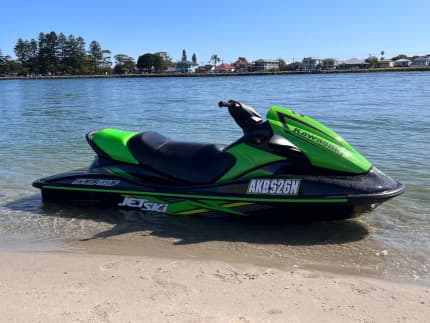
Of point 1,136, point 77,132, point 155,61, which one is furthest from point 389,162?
point 155,61

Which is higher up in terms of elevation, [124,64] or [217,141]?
[124,64]

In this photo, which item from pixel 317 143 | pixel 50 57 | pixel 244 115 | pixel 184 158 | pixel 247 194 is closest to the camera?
pixel 317 143

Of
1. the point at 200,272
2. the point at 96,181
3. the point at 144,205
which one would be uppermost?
the point at 96,181

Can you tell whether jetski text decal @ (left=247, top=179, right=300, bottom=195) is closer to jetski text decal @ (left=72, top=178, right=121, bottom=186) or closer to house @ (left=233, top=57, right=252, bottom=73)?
jetski text decal @ (left=72, top=178, right=121, bottom=186)

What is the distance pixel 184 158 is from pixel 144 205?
69 cm

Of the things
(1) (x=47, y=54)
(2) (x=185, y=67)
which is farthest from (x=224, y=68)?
(1) (x=47, y=54)

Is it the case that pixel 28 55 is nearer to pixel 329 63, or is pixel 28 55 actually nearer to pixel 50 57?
pixel 50 57

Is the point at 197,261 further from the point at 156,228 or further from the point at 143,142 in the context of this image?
the point at 143,142

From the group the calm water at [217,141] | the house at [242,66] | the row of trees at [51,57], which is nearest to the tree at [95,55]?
the row of trees at [51,57]

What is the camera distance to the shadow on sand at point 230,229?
4125 mm

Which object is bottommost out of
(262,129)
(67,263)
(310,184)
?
(67,263)

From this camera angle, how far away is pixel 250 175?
13.9 feet

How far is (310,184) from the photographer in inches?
158

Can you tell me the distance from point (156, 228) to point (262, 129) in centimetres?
144
